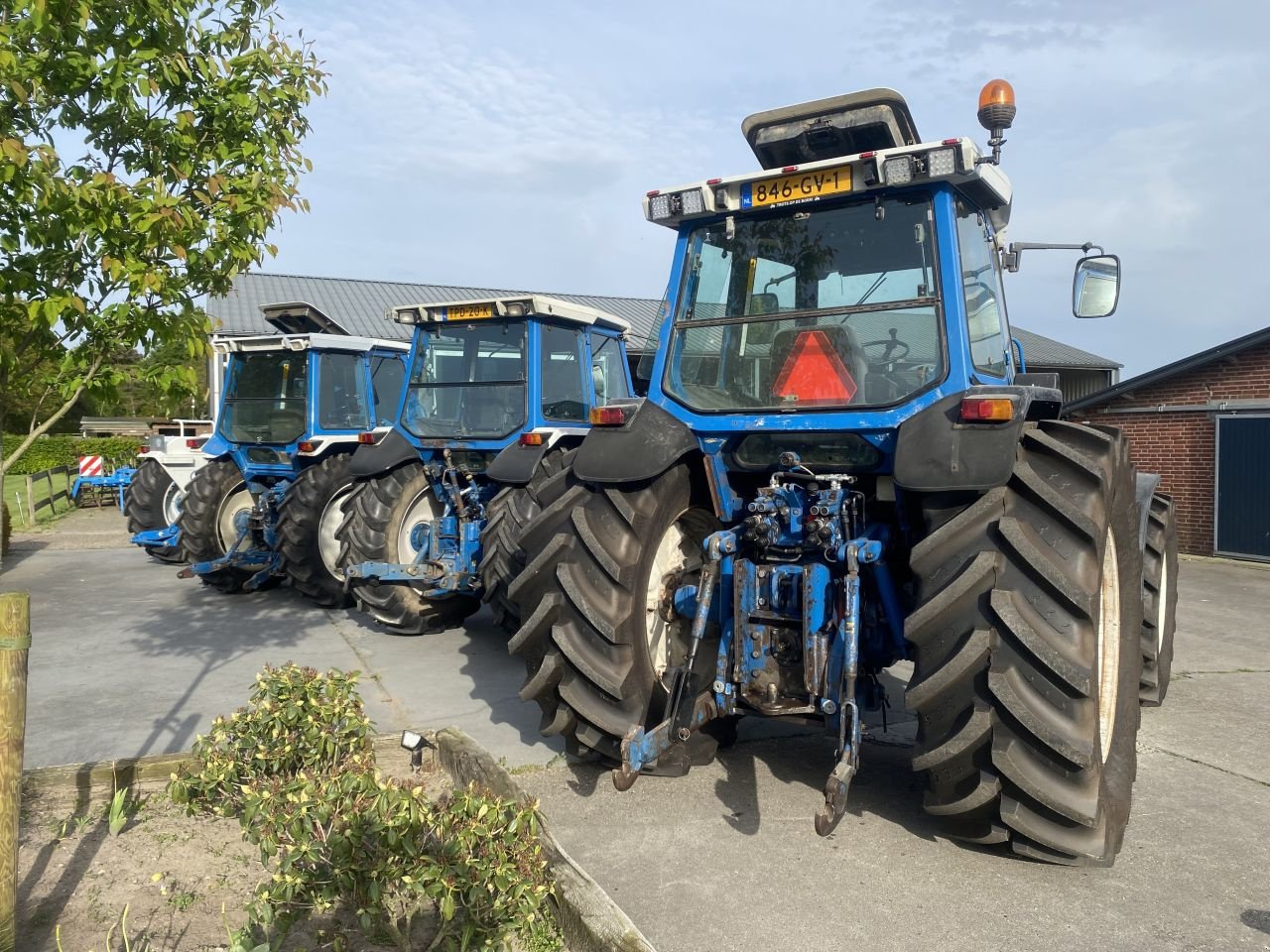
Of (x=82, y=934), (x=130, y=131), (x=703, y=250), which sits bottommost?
(x=82, y=934)

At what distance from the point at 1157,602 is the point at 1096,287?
224 centimetres

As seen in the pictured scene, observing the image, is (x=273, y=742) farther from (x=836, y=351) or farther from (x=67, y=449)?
(x=67, y=449)

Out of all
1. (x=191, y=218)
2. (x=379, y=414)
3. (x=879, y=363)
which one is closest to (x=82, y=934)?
(x=191, y=218)

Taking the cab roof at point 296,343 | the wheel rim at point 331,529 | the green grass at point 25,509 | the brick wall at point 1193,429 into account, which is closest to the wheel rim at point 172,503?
the cab roof at point 296,343

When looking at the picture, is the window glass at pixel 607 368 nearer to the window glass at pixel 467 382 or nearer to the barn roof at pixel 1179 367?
the window glass at pixel 467 382

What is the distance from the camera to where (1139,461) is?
14.5 meters

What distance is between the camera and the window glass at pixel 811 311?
384 cm

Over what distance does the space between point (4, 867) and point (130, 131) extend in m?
2.65

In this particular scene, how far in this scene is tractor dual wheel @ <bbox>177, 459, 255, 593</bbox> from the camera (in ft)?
29.5

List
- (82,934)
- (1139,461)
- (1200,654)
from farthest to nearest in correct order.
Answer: (1139,461) → (1200,654) → (82,934)

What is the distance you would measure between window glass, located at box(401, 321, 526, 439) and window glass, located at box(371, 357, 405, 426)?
1867 mm

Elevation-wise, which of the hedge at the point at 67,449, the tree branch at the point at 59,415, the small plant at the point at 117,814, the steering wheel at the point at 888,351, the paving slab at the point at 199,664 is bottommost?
the paving slab at the point at 199,664

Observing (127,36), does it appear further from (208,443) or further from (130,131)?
(208,443)

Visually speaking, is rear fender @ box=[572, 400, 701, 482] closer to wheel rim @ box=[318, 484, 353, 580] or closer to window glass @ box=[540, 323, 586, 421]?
window glass @ box=[540, 323, 586, 421]
